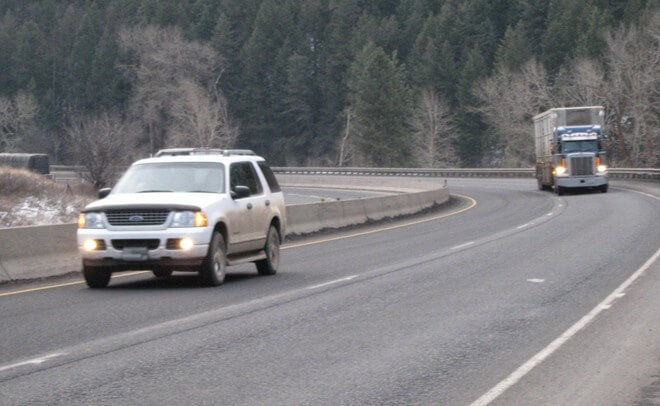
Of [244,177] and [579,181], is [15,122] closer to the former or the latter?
[579,181]

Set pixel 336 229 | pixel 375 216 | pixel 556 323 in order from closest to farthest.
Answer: pixel 556 323 < pixel 336 229 < pixel 375 216

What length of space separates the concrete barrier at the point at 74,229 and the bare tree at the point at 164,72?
1745 inches

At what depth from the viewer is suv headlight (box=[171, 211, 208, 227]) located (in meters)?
16.0

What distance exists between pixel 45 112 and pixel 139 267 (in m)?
128

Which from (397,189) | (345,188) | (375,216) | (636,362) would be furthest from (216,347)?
(345,188)

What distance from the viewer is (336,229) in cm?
3247

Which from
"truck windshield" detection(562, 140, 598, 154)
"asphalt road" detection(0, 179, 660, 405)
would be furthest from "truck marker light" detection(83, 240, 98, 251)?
"truck windshield" detection(562, 140, 598, 154)

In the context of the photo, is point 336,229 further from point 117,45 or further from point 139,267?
point 117,45

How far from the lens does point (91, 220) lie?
16.2 metres

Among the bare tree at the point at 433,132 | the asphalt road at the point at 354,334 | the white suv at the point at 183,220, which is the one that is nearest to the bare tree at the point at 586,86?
the bare tree at the point at 433,132

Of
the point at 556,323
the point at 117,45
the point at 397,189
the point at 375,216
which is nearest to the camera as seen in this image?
the point at 556,323

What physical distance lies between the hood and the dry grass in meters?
21.6

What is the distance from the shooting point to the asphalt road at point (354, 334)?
8.87 metres

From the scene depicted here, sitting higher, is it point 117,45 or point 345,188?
point 117,45
